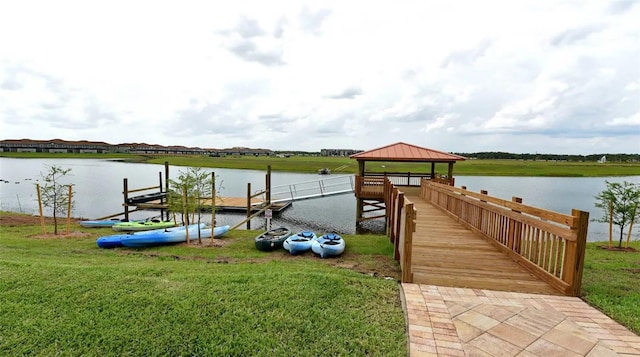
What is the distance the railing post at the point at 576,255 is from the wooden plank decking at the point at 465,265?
234 mm

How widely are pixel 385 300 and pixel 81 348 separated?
319 centimetres

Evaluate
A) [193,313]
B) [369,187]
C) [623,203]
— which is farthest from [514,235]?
[369,187]

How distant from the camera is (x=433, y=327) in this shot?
3.21 meters

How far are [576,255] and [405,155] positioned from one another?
12066mm

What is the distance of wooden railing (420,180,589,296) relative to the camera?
4.01m

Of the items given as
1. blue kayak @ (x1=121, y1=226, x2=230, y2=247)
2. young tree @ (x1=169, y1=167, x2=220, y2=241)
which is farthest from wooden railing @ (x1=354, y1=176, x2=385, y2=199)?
blue kayak @ (x1=121, y1=226, x2=230, y2=247)

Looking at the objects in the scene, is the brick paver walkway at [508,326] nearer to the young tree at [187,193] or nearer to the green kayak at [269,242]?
the green kayak at [269,242]

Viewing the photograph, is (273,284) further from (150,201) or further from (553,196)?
(553,196)

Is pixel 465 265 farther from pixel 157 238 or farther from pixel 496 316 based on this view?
pixel 157 238

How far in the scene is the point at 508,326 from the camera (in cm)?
327

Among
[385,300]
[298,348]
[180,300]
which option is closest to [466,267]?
[385,300]

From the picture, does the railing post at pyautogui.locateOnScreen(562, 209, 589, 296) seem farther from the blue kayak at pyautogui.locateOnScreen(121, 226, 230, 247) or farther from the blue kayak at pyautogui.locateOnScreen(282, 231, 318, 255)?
the blue kayak at pyautogui.locateOnScreen(121, 226, 230, 247)

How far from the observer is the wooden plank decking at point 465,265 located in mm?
4430

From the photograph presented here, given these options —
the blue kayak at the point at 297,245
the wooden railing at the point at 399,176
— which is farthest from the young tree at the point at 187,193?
the wooden railing at the point at 399,176
